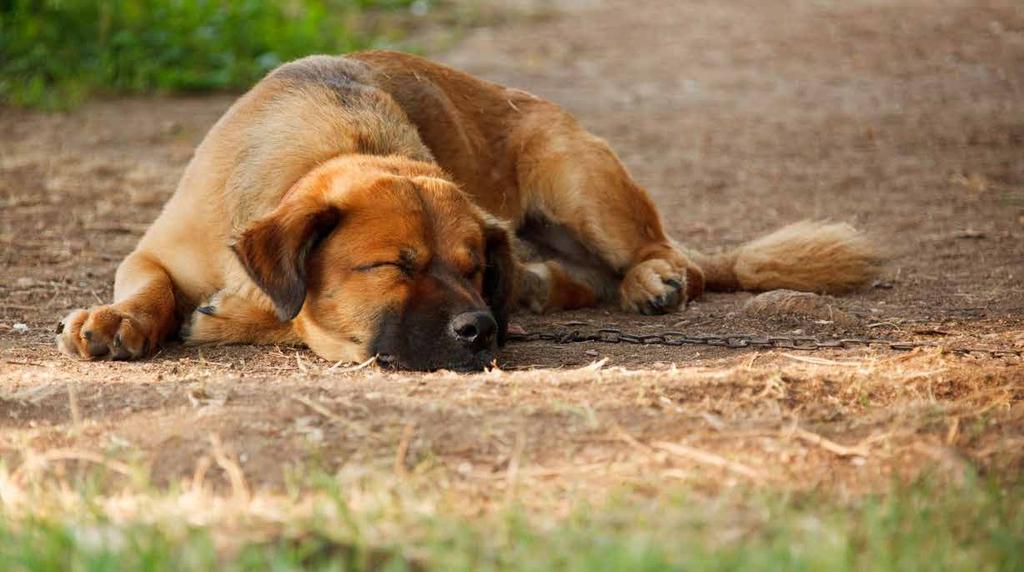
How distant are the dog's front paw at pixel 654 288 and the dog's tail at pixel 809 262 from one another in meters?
0.44

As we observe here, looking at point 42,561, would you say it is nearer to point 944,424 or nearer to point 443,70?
point 944,424

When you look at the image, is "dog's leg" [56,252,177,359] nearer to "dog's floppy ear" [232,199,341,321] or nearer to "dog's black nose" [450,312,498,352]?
"dog's floppy ear" [232,199,341,321]

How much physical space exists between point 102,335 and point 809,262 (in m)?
3.12

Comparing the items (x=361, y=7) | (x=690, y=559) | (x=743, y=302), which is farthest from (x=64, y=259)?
(x=361, y=7)

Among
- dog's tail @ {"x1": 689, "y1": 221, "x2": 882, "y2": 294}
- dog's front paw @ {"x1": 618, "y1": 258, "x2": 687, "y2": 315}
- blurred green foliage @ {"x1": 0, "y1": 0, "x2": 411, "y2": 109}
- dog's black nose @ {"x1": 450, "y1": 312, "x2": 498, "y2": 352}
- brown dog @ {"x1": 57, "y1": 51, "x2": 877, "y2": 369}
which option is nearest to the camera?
dog's black nose @ {"x1": 450, "y1": 312, "x2": 498, "y2": 352}

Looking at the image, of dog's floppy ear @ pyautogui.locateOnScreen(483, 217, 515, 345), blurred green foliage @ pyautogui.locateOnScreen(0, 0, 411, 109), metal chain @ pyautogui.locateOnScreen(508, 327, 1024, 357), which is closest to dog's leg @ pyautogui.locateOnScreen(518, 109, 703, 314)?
metal chain @ pyautogui.locateOnScreen(508, 327, 1024, 357)

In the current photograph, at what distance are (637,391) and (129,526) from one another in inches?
62.4

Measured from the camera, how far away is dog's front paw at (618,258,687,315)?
616cm

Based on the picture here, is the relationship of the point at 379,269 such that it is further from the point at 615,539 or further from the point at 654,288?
the point at 615,539

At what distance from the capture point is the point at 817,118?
11.2m

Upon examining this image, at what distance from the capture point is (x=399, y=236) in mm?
4812

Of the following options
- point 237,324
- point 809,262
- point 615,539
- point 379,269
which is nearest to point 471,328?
point 379,269

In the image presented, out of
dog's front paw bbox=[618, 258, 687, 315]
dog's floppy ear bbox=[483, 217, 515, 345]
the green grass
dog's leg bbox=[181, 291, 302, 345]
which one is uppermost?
the green grass

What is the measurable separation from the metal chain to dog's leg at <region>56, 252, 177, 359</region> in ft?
4.30
